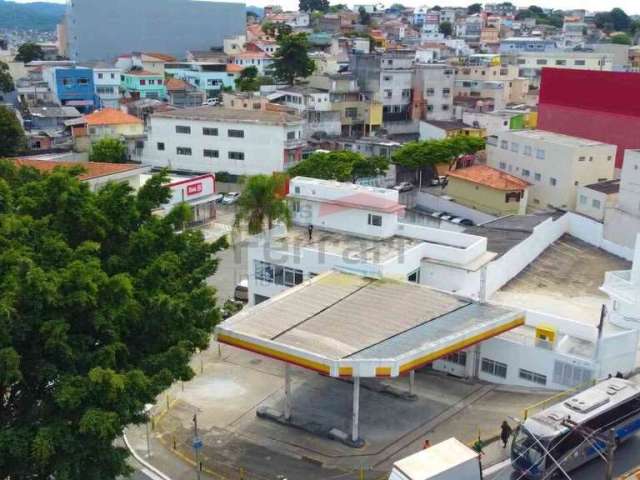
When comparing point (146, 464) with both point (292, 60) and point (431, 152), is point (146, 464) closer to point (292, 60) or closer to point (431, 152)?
point (431, 152)

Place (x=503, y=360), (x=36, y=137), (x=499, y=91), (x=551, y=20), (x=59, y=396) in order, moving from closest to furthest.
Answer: (x=59, y=396)
(x=503, y=360)
(x=36, y=137)
(x=499, y=91)
(x=551, y=20)

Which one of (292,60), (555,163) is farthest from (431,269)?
(292,60)

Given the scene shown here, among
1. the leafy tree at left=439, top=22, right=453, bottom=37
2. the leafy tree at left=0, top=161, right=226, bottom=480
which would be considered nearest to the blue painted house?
the leafy tree at left=0, top=161, right=226, bottom=480

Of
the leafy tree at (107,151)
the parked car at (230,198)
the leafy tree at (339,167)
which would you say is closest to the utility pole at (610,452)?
the leafy tree at (339,167)

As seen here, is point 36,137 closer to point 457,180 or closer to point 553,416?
point 457,180

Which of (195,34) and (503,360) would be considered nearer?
(503,360)

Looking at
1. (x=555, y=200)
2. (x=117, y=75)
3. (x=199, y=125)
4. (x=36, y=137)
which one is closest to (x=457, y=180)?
(x=555, y=200)
